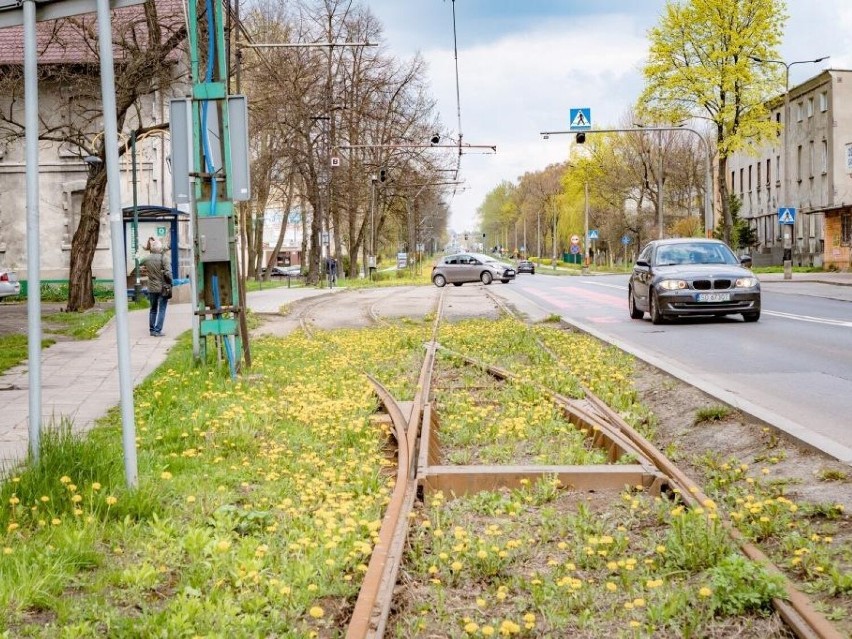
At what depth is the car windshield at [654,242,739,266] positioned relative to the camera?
65.8 feet

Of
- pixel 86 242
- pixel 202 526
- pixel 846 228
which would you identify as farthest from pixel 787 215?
pixel 202 526

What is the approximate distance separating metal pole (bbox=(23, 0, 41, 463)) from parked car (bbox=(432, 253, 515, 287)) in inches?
1822

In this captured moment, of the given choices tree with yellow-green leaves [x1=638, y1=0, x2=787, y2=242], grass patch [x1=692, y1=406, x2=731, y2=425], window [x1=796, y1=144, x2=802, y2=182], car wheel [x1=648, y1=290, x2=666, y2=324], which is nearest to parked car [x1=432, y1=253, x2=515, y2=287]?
tree with yellow-green leaves [x1=638, y1=0, x2=787, y2=242]

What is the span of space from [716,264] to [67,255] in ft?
87.5

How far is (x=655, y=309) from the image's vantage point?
760 inches

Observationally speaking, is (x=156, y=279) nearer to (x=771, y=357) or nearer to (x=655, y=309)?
(x=655, y=309)

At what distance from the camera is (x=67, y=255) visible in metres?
38.9

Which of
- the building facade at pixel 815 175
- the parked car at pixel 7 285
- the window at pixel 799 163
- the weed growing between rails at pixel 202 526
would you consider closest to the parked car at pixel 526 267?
the building facade at pixel 815 175

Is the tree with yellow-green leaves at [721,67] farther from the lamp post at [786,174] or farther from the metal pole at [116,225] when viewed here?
the metal pole at [116,225]

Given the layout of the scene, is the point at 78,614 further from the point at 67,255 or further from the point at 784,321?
the point at 67,255

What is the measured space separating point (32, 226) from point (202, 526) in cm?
190

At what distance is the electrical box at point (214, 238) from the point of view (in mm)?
11609

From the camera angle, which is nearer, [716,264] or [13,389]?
[13,389]

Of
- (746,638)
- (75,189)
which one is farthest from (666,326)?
(75,189)
